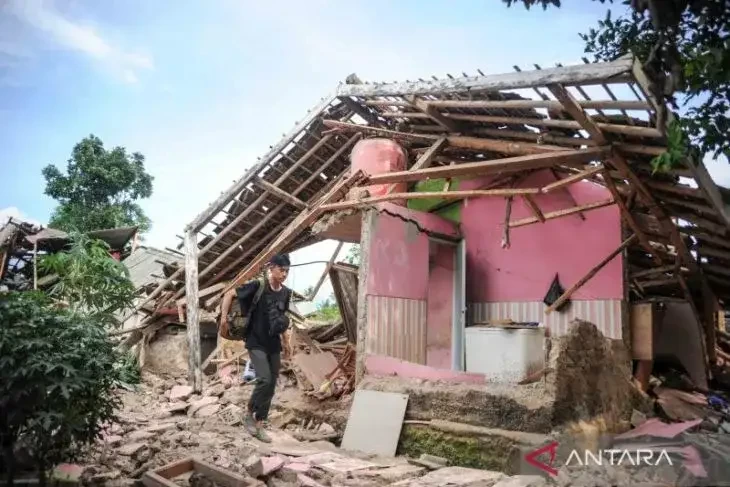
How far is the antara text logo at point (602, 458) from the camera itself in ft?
12.4

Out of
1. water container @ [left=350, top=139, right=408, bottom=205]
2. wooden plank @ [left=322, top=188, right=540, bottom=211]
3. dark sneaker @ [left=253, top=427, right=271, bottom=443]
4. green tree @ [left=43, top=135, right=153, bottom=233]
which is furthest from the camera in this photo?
green tree @ [left=43, top=135, right=153, bottom=233]

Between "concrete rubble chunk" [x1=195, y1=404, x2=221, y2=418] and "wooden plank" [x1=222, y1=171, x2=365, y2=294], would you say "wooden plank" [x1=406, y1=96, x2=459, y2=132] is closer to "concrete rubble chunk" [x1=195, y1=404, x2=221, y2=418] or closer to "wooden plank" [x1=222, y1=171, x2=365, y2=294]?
"wooden plank" [x1=222, y1=171, x2=365, y2=294]

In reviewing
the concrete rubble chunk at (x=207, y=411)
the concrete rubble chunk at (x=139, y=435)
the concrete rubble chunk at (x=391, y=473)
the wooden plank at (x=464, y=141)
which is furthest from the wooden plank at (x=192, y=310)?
the concrete rubble chunk at (x=391, y=473)

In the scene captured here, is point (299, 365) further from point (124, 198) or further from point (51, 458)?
point (124, 198)

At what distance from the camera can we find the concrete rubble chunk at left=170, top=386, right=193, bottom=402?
25.8ft

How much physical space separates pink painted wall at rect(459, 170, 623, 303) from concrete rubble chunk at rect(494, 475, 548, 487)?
339 centimetres

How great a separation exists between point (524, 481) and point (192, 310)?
6379 millimetres

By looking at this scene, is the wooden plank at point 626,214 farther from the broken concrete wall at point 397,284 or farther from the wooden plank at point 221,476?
the wooden plank at point 221,476

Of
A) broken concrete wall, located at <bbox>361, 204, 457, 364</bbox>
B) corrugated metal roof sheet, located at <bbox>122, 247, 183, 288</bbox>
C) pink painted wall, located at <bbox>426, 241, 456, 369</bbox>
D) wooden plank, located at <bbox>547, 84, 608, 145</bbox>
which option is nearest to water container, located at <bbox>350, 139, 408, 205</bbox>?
broken concrete wall, located at <bbox>361, 204, 457, 364</bbox>

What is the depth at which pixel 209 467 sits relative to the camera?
12.4 feet

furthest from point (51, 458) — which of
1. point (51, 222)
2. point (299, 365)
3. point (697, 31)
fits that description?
point (51, 222)

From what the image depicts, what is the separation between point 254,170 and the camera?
8617 mm

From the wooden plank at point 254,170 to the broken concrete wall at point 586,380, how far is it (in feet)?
16.7

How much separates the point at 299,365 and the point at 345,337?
2.04 metres
